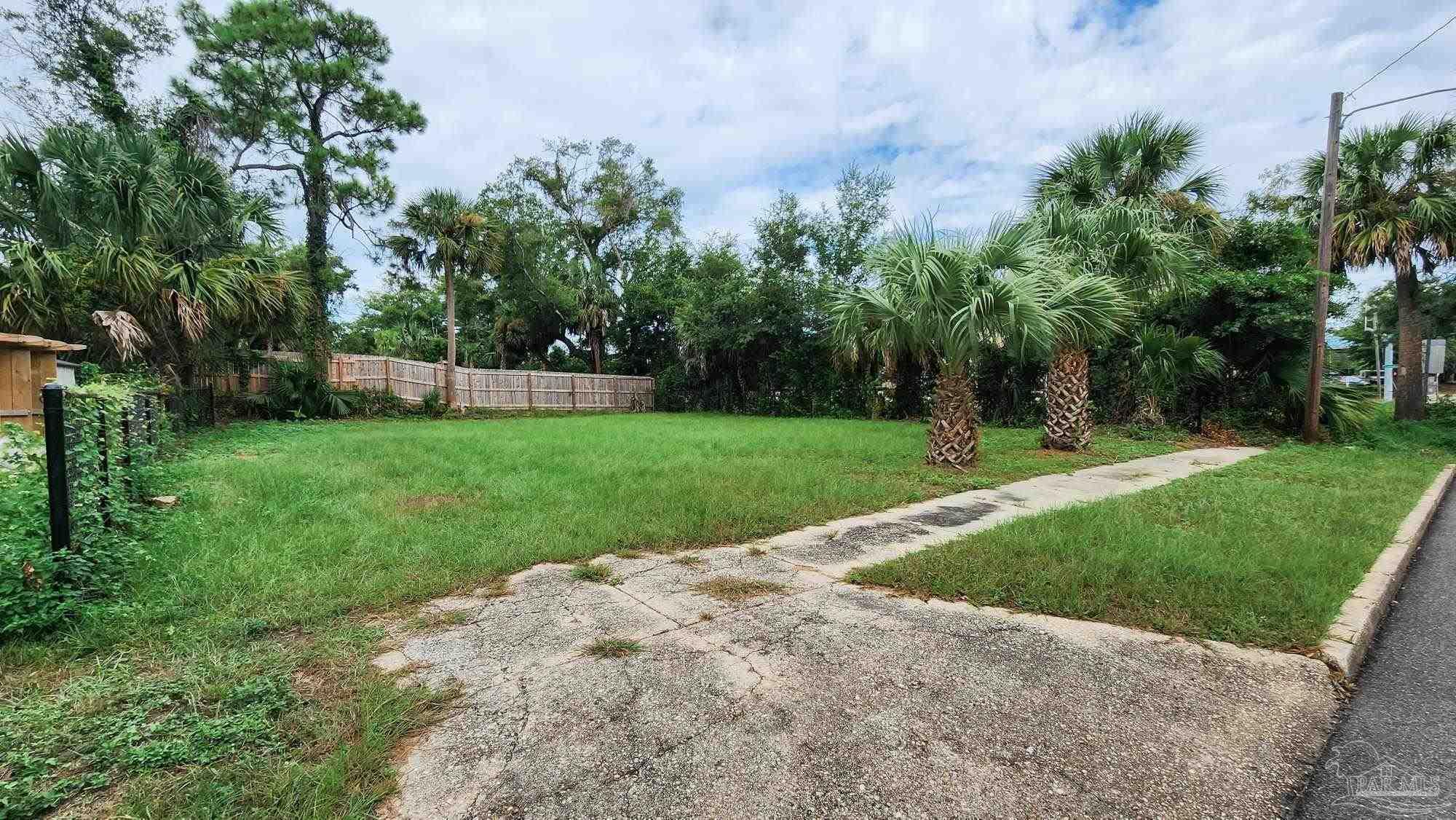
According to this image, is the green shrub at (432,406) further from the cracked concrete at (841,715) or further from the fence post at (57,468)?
the cracked concrete at (841,715)

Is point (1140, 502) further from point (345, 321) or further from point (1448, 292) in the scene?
point (345, 321)

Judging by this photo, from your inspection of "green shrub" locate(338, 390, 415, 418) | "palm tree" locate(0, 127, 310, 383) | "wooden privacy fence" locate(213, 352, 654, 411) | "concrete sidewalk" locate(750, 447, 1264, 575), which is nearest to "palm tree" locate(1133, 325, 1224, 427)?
"concrete sidewalk" locate(750, 447, 1264, 575)

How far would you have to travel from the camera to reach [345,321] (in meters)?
32.8

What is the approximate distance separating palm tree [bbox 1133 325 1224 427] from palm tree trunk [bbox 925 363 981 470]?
531 centimetres

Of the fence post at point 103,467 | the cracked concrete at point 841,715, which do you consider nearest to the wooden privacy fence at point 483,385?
the fence post at point 103,467

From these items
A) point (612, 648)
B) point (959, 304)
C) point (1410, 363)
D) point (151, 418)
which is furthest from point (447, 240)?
point (1410, 363)

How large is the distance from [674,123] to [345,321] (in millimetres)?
24982

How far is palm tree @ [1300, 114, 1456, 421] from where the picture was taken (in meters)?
10.7

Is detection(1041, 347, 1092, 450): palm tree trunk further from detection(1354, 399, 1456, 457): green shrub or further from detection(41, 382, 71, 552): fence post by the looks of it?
detection(41, 382, 71, 552): fence post

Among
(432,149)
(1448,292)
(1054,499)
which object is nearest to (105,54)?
(432,149)

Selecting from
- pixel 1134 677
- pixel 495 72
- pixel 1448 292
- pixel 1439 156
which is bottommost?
pixel 1134 677

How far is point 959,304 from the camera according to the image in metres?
6.85

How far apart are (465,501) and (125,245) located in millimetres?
9159

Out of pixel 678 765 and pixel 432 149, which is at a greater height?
pixel 432 149
